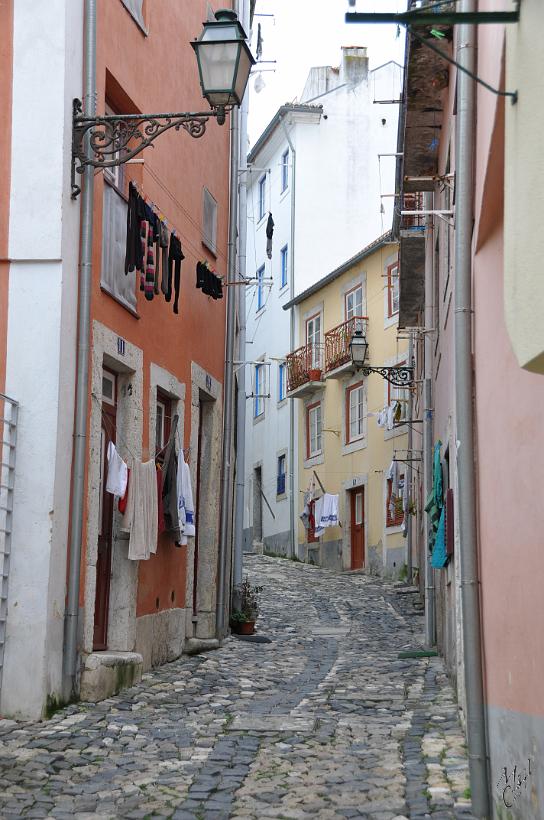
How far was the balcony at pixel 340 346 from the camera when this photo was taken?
30.6 metres

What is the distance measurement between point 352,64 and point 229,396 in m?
23.5

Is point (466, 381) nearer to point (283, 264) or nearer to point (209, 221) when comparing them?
point (209, 221)

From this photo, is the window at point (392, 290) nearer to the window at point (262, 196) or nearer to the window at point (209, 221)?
the window at point (262, 196)

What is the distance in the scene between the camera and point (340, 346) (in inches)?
1240

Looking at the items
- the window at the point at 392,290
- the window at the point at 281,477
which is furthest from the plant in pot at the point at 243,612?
the window at the point at 281,477

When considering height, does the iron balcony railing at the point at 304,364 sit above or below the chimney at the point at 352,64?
below

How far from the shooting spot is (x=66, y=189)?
9.81m

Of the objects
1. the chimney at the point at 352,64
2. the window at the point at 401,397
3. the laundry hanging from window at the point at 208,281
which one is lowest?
the laundry hanging from window at the point at 208,281

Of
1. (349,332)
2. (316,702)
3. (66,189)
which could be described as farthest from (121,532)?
(349,332)

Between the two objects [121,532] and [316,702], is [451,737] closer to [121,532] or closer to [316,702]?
[316,702]

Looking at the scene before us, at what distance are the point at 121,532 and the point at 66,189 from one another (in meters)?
3.44

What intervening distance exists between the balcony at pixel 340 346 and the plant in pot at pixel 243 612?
14.3m

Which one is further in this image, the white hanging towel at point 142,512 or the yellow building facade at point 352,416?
the yellow building facade at point 352,416

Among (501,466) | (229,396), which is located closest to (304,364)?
(229,396)
